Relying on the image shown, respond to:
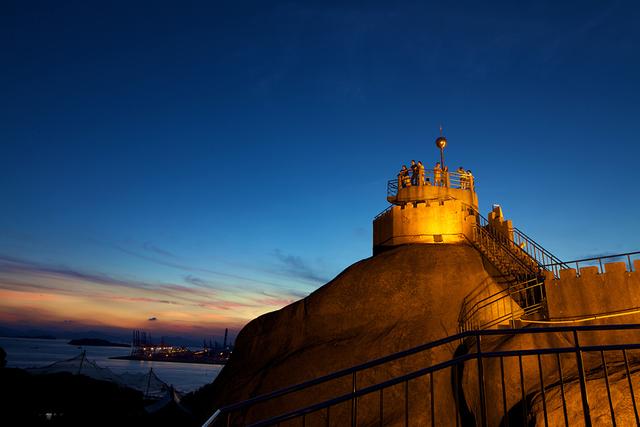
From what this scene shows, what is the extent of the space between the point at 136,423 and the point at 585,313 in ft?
138

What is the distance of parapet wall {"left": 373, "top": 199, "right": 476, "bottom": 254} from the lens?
1170 inches

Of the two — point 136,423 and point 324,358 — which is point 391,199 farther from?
point 136,423

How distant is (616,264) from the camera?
16656mm

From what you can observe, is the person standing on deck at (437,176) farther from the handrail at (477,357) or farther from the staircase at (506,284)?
the handrail at (477,357)

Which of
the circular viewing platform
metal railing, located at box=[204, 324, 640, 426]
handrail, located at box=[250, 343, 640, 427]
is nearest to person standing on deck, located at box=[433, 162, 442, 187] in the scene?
the circular viewing platform

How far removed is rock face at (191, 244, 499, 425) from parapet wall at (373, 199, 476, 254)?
4129 millimetres

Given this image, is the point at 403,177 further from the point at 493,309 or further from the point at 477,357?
the point at 477,357

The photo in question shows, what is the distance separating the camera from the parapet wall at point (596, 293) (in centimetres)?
1619

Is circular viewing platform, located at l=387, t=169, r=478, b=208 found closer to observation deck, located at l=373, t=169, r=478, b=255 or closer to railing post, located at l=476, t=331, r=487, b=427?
observation deck, located at l=373, t=169, r=478, b=255

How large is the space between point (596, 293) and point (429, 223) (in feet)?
46.1

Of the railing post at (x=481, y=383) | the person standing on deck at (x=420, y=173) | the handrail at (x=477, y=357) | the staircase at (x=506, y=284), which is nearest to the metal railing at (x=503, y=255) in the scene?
the staircase at (x=506, y=284)

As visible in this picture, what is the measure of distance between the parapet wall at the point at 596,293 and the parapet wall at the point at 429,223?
37.3 feet

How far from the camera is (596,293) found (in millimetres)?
16938

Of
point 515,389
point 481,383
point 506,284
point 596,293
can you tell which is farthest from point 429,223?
point 481,383
